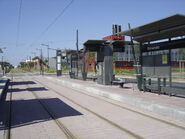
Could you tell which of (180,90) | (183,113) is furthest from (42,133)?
(180,90)

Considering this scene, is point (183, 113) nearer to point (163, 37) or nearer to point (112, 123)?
point (112, 123)

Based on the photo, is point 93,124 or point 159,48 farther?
point 159,48

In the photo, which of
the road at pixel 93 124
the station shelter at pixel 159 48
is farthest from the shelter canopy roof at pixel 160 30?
the road at pixel 93 124

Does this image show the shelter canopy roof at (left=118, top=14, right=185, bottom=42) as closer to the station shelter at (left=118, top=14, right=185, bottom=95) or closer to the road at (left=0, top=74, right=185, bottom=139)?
the station shelter at (left=118, top=14, right=185, bottom=95)

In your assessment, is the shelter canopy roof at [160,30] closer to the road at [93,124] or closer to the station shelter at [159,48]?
the station shelter at [159,48]

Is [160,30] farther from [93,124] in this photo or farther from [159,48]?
[93,124]

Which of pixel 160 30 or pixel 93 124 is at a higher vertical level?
pixel 160 30

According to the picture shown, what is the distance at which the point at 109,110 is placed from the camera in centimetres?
1073

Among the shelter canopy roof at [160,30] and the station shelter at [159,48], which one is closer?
the shelter canopy roof at [160,30]

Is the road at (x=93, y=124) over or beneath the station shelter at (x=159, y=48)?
beneath

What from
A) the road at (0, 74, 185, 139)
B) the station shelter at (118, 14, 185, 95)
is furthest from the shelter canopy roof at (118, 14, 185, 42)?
the road at (0, 74, 185, 139)

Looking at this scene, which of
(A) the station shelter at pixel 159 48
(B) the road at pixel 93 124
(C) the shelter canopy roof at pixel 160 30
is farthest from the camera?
(A) the station shelter at pixel 159 48

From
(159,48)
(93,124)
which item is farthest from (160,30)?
(93,124)

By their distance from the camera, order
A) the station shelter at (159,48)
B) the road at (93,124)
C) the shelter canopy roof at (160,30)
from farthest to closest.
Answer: the station shelter at (159,48) < the shelter canopy roof at (160,30) < the road at (93,124)
